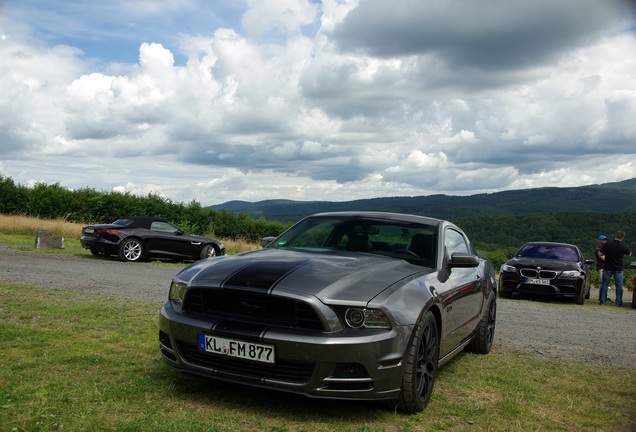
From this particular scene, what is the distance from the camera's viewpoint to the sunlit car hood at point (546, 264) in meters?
14.4

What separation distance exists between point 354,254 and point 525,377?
1990 millimetres

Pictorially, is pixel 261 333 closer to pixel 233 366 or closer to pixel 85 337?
pixel 233 366

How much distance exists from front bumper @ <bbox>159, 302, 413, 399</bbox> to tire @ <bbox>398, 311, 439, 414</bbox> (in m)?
0.09

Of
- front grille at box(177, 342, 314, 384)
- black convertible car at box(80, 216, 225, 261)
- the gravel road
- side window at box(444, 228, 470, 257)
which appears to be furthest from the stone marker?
front grille at box(177, 342, 314, 384)

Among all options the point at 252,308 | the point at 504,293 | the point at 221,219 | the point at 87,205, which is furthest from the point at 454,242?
the point at 221,219

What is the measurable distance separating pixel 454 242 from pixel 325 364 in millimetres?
2722

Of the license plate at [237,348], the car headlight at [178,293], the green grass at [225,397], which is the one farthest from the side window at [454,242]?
the car headlight at [178,293]

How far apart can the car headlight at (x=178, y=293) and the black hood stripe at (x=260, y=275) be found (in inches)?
17.1

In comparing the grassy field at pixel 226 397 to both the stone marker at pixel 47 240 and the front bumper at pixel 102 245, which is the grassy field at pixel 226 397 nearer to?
the front bumper at pixel 102 245

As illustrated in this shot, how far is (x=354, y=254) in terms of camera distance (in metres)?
5.05

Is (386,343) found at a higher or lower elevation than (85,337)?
higher

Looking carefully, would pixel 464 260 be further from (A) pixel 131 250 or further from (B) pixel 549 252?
(A) pixel 131 250

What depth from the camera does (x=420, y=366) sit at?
4.27 m

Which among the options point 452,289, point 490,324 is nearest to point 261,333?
point 452,289
